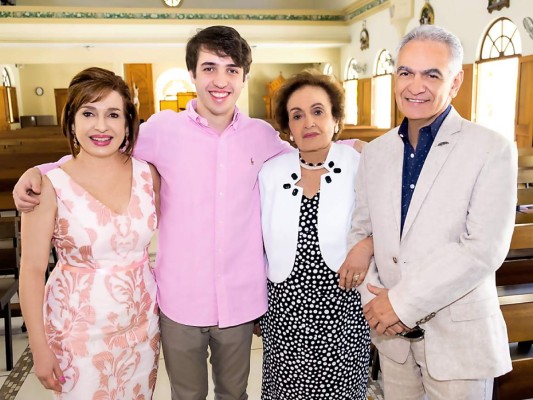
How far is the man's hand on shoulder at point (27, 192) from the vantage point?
148 cm

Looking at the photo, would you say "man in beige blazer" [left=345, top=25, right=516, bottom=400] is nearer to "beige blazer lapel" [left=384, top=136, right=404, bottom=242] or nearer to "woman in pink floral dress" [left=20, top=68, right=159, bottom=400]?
"beige blazer lapel" [left=384, top=136, right=404, bottom=242]

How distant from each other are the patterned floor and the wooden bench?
71 centimetres

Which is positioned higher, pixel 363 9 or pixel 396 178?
pixel 363 9

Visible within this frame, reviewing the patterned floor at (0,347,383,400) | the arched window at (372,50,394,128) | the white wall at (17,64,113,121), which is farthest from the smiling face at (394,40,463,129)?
the white wall at (17,64,113,121)

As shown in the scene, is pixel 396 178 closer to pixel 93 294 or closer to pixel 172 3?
pixel 93 294

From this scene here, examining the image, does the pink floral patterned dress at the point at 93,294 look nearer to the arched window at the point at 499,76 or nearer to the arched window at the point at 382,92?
the arched window at the point at 499,76

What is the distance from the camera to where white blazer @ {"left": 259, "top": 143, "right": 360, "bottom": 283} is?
1730 mm

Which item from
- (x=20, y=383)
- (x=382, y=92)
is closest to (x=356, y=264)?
(x=20, y=383)

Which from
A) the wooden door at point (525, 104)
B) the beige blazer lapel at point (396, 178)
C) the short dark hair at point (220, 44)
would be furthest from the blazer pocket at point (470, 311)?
the wooden door at point (525, 104)

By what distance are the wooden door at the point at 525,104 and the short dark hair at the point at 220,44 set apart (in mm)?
5678

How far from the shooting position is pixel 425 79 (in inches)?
55.8

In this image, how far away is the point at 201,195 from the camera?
1.77 metres

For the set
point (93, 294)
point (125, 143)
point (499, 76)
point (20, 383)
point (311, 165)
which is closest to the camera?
point (93, 294)

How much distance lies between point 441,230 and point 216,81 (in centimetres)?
91
